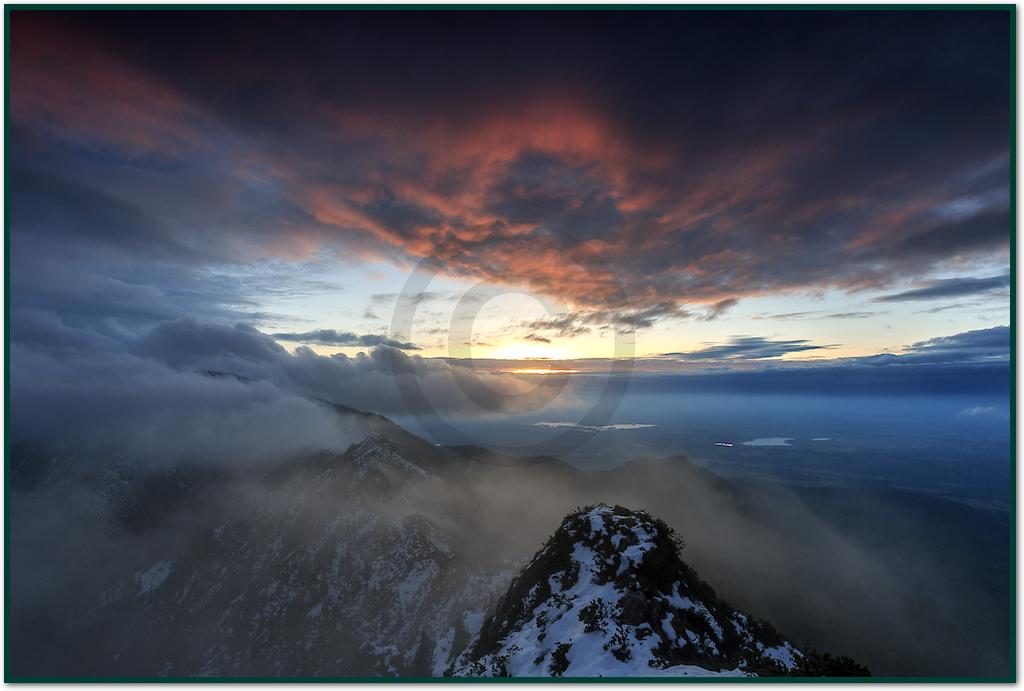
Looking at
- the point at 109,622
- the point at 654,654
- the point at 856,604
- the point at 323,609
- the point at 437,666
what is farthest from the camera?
the point at 109,622

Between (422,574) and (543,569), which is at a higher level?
(543,569)

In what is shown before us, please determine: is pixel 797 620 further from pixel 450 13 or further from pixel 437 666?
pixel 450 13

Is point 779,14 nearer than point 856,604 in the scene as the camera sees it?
Yes

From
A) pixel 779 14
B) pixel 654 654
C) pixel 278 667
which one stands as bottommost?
pixel 278 667

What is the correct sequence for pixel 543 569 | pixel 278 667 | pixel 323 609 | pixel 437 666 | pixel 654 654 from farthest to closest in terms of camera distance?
pixel 323 609, pixel 278 667, pixel 437 666, pixel 543 569, pixel 654 654

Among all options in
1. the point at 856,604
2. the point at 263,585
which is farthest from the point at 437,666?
the point at 856,604

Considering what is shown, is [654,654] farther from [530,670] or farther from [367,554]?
[367,554]
